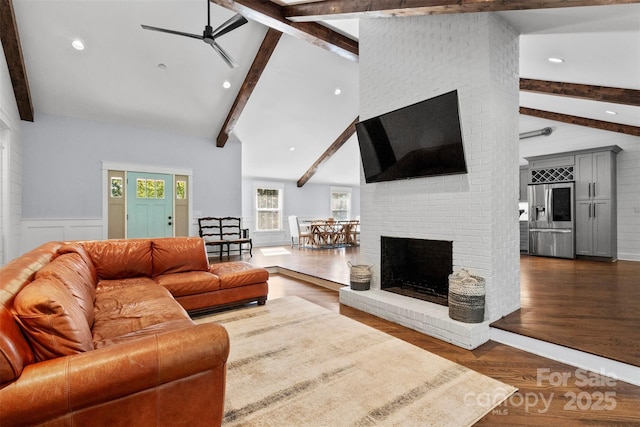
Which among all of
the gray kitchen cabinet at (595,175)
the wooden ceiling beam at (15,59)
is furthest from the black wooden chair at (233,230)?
the gray kitchen cabinet at (595,175)

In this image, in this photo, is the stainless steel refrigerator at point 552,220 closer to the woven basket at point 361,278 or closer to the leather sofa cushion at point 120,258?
the woven basket at point 361,278

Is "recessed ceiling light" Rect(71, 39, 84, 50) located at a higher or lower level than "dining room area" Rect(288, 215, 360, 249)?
higher

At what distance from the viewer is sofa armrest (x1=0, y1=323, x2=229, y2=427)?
3.54 ft

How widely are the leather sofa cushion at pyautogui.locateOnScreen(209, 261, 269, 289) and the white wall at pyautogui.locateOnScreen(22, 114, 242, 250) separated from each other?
4060mm

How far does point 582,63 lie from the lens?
3562 millimetres

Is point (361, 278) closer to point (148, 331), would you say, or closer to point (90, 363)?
point (148, 331)

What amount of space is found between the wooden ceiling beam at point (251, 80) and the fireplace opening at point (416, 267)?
3862 millimetres

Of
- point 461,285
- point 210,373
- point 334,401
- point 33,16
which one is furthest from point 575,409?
point 33,16

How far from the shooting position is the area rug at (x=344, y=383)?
173 cm

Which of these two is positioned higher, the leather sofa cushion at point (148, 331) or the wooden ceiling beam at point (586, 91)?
the wooden ceiling beam at point (586, 91)

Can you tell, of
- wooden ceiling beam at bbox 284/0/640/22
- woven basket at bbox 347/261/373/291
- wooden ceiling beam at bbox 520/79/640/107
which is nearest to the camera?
wooden ceiling beam at bbox 284/0/640/22

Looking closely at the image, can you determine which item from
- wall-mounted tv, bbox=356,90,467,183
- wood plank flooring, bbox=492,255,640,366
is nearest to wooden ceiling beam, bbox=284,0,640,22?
wall-mounted tv, bbox=356,90,467,183

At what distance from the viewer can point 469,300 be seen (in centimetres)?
267

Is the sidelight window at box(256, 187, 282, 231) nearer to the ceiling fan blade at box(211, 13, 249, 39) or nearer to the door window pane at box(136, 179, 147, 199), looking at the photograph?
the door window pane at box(136, 179, 147, 199)
